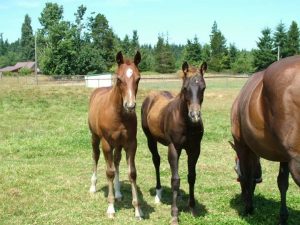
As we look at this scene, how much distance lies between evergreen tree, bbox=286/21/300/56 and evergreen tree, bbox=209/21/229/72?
10.0 meters

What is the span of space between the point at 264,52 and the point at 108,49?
2692 centimetres

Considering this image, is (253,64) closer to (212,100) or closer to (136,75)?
(212,100)

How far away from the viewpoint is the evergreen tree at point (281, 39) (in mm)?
64688

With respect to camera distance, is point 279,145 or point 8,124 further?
point 8,124

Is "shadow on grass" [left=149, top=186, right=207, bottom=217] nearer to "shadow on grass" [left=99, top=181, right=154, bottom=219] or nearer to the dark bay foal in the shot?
the dark bay foal

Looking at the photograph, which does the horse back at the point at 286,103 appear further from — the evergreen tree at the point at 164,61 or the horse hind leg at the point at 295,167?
the evergreen tree at the point at 164,61

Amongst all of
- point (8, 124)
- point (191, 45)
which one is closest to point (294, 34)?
point (191, 45)

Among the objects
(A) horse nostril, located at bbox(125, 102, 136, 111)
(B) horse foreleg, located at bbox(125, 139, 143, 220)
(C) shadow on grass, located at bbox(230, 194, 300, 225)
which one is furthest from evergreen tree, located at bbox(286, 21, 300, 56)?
(A) horse nostril, located at bbox(125, 102, 136, 111)

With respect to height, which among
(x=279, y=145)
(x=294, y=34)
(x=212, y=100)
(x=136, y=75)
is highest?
(x=294, y=34)

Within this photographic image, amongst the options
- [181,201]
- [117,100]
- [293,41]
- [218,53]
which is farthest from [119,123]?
[218,53]

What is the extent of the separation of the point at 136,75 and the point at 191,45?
214ft

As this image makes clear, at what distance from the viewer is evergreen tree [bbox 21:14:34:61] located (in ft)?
409

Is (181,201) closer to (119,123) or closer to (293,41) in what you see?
(119,123)

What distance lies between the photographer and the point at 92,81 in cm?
3572
